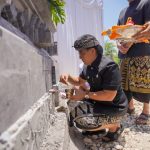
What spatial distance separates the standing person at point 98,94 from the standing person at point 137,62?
65 centimetres

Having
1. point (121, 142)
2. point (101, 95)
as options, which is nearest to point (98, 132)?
point (121, 142)

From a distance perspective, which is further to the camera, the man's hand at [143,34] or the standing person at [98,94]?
the man's hand at [143,34]

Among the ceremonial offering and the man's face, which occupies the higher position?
the ceremonial offering

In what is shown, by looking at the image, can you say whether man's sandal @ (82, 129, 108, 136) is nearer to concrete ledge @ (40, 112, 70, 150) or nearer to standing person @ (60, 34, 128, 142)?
standing person @ (60, 34, 128, 142)

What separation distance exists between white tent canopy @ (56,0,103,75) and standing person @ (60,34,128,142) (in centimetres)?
334

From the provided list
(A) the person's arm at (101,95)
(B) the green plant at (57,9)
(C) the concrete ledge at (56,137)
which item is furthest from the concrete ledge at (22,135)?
(B) the green plant at (57,9)

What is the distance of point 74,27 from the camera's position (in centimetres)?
682

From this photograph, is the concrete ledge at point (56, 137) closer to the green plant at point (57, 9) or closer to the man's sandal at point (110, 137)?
the man's sandal at point (110, 137)

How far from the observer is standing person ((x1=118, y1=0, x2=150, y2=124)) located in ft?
9.68

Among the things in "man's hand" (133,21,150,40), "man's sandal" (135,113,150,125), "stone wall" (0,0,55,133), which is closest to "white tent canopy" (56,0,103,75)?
"man's sandal" (135,113,150,125)

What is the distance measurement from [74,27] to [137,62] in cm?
401

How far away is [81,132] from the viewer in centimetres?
260

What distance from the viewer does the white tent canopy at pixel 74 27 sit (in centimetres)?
626

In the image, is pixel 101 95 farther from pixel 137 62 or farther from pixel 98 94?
pixel 137 62
